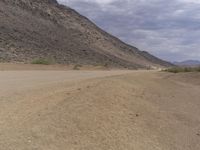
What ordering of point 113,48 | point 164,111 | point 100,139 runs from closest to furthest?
point 100,139, point 164,111, point 113,48

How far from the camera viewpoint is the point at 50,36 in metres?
91.0

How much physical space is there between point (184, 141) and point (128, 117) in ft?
6.24

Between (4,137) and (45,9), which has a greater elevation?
(45,9)

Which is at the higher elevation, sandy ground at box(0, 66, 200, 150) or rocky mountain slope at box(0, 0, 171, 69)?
rocky mountain slope at box(0, 0, 171, 69)

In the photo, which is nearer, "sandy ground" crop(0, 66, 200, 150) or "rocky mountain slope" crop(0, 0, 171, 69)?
"sandy ground" crop(0, 66, 200, 150)

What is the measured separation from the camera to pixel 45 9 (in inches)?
4126

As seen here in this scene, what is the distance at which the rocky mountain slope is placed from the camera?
7466cm

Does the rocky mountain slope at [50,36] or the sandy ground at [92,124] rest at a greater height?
the rocky mountain slope at [50,36]

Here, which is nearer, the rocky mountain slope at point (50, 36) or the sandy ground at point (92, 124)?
the sandy ground at point (92, 124)

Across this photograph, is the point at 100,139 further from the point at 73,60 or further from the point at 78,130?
the point at 73,60

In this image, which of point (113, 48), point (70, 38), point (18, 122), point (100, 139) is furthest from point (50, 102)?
point (113, 48)

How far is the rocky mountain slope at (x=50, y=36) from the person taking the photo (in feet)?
245

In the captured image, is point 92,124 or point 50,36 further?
point 50,36

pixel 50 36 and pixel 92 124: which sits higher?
pixel 50 36
